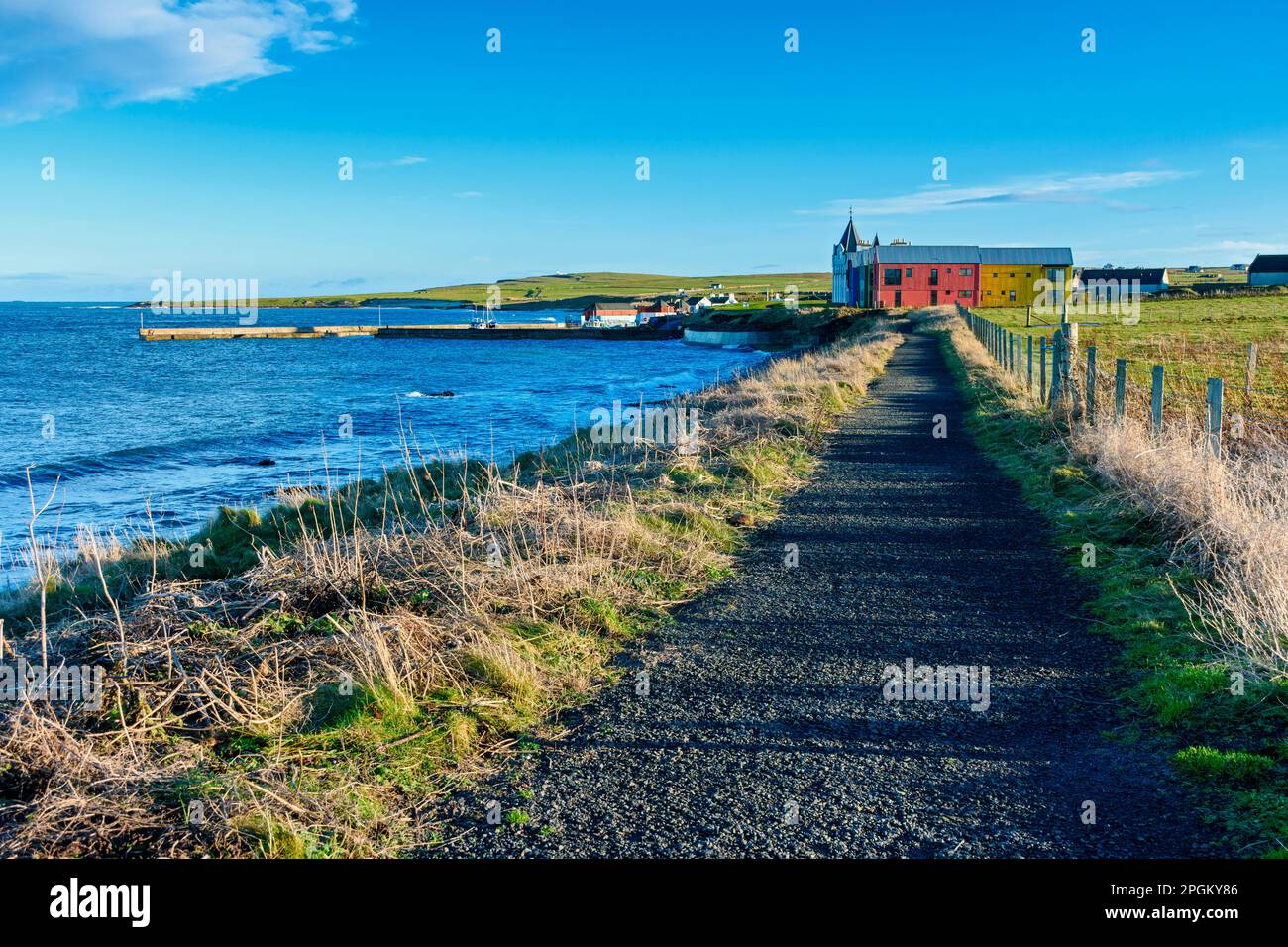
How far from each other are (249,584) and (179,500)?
1619cm

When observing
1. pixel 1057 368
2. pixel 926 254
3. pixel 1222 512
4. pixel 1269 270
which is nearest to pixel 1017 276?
pixel 926 254

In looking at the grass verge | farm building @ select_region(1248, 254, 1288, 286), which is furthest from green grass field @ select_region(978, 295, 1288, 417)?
farm building @ select_region(1248, 254, 1288, 286)

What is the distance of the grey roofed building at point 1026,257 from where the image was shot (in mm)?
95812

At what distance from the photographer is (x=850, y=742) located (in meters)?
4.91

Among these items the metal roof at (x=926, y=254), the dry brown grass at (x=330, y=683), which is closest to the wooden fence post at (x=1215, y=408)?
the dry brown grass at (x=330, y=683)

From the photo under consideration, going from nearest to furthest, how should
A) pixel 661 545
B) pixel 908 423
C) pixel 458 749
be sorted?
pixel 458 749
pixel 661 545
pixel 908 423

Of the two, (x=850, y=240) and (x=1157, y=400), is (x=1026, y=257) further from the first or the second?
(x=1157, y=400)

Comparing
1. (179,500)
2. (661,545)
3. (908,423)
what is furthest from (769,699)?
(179,500)

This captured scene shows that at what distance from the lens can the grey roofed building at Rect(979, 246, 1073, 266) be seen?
95.8 meters

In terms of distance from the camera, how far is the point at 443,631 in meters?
5.96

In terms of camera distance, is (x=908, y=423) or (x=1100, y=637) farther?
(x=908, y=423)

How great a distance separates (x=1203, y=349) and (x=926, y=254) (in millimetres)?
65881

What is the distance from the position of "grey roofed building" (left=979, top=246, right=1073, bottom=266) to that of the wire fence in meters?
72.0
